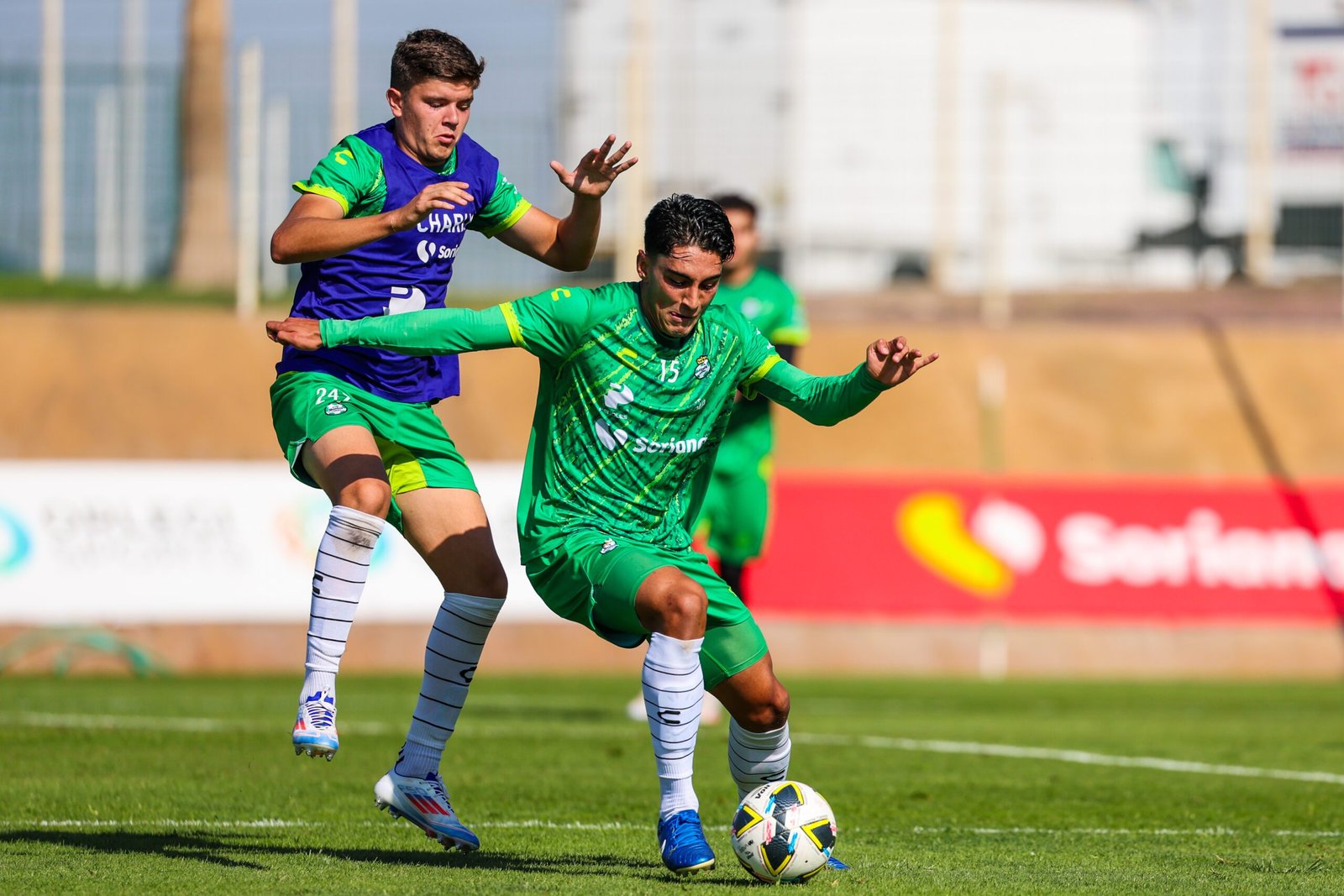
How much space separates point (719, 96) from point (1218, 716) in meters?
12.3

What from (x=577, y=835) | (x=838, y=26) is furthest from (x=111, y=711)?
(x=838, y=26)

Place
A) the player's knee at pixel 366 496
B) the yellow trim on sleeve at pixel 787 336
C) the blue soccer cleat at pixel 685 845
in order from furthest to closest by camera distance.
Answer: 1. the yellow trim on sleeve at pixel 787 336
2. the player's knee at pixel 366 496
3. the blue soccer cleat at pixel 685 845

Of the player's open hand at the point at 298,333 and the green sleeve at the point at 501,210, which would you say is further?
the green sleeve at the point at 501,210

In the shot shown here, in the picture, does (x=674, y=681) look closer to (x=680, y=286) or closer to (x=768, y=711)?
(x=768, y=711)

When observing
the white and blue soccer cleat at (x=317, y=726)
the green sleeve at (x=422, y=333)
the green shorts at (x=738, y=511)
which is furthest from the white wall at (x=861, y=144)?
the white and blue soccer cleat at (x=317, y=726)

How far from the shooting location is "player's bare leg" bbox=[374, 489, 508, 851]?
642cm

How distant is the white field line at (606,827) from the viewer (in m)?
6.82

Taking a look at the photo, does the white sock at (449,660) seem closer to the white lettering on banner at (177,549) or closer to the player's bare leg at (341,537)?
the player's bare leg at (341,537)

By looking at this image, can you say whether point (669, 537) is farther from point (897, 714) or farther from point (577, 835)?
point (897, 714)

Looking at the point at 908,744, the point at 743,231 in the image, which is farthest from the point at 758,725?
the point at 743,231

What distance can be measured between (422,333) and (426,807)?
1.58m

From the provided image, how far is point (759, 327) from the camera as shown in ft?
35.5

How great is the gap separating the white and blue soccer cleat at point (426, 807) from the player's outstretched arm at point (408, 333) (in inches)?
57.9

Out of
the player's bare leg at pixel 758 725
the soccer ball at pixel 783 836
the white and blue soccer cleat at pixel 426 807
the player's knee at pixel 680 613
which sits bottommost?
the white and blue soccer cleat at pixel 426 807
